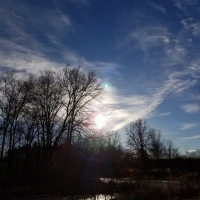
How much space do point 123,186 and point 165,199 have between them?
235 inches

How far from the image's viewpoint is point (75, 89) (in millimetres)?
39188

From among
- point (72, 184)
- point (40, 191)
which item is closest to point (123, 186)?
point (72, 184)

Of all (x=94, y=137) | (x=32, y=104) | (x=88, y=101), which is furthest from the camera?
(x=32, y=104)

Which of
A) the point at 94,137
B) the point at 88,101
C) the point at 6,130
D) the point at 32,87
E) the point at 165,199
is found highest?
the point at 32,87

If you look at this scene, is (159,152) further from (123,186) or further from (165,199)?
(165,199)

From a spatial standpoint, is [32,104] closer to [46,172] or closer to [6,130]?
[6,130]

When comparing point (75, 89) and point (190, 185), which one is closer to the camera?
point (190, 185)

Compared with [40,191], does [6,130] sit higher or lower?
higher

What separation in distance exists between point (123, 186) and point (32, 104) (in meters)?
22.9

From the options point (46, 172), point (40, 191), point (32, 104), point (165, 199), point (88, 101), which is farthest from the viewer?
point (32, 104)

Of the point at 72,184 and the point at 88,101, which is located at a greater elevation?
the point at 88,101

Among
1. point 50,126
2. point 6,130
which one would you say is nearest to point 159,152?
point 50,126

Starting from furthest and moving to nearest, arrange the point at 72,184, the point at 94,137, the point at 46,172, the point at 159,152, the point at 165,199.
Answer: the point at 159,152
the point at 94,137
the point at 46,172
the point at 72,184
the point at 165,199

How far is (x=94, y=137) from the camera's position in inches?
1292
